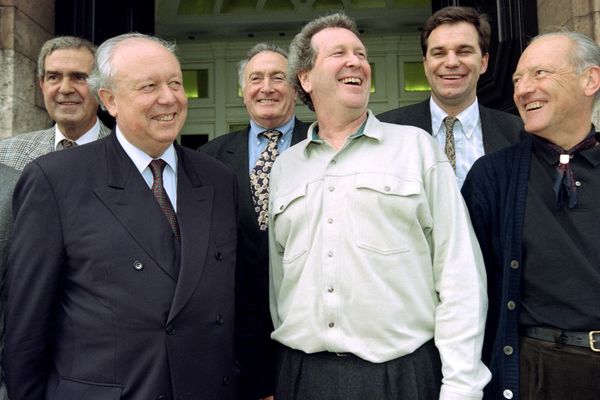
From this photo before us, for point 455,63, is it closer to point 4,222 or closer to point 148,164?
point 148,164

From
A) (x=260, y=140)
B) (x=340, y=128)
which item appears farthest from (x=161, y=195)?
(x=260, y=140)

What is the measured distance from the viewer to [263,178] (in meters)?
3.16

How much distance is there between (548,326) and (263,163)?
5.26ft

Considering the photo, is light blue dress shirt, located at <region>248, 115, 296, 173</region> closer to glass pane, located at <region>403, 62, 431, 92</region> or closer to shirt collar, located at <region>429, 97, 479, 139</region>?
shirt collar, located at <region>429, 97, 479, 139</region>

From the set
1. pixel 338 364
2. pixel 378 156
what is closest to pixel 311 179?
pixel 378 156

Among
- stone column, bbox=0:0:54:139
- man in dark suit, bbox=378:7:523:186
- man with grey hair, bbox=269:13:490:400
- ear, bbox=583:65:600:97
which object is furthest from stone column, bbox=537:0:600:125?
stone column, bbox=0:0:54:139

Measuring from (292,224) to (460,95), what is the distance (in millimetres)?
1179

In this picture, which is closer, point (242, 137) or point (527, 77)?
point (527, 77)

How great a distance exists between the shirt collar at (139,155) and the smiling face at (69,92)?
39.4 inches

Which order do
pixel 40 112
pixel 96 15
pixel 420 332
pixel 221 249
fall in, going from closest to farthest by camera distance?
pixel 420 332 → pixel 221 249 → pixel 40 112 → pixel 96 15

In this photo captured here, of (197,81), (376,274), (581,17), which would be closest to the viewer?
(376,274)

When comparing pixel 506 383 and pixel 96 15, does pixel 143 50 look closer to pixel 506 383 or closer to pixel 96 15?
pixel 506 383

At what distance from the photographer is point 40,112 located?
4277 millimetres

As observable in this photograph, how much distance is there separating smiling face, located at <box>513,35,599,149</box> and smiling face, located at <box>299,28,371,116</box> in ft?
2.04
